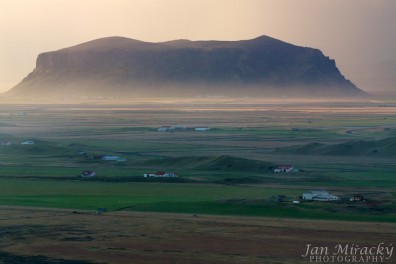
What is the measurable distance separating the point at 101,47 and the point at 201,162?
138 meters

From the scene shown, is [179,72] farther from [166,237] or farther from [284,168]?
[166,237]

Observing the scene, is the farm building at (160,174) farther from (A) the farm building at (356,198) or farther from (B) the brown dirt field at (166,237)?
(B) the brown dirt field at (166,237)

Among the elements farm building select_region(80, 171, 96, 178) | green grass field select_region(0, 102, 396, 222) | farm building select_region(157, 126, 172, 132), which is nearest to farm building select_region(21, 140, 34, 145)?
green grass field select_region(0, 102, 396, 222)

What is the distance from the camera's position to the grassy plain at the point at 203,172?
29.7 meters

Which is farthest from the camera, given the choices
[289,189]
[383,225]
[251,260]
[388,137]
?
[388,137]

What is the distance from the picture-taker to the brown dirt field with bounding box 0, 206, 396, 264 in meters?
23.1

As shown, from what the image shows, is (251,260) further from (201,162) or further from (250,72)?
(250,72)

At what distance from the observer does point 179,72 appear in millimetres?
174250

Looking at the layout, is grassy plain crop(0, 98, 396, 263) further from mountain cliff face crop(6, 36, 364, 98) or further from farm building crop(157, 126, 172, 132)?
mountain cliff face crop(6, 36, 364, 98)

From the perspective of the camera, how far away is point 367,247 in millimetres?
23875

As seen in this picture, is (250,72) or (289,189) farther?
(250,72)

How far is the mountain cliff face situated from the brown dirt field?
456ft

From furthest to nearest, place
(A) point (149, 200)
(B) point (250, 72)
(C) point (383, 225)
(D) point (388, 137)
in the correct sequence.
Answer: (B) point (250, 72)
(D) point (388, 137)
(A) point (149, 200)
(C) point (383, 225)

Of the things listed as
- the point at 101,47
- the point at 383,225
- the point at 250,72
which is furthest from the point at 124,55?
the point at 383,225
